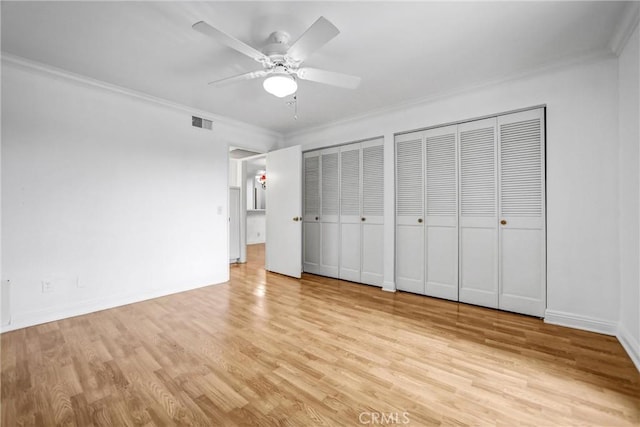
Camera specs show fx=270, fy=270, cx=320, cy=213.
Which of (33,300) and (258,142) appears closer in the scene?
(33,300)

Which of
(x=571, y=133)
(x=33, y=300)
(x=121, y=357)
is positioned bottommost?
(x=121, y=357)

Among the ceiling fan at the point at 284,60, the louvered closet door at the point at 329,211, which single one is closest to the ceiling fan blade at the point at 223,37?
the ceiling fan at the point at 284,60

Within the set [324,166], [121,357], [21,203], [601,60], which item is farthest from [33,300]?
[601,60]

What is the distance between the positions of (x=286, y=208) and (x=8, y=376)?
3398 mm

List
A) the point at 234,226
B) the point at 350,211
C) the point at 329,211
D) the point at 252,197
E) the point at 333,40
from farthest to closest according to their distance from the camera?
the point at 252,197 < the point at 234,226 < the point at 329,211 < the point at 350,211 < the point at 333,40

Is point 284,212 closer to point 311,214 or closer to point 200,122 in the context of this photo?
point 311,214

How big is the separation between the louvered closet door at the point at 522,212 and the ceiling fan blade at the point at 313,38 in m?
2.29

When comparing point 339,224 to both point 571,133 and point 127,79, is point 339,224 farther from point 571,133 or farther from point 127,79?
point 127,79

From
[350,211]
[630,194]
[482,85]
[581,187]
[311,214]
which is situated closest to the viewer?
[630,194]

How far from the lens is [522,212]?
2.85 m

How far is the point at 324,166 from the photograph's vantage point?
180 inches

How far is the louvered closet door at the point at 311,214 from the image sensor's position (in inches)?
185

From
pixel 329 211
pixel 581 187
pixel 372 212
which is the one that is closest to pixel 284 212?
pixel 329 211

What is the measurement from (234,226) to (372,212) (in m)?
3.15
